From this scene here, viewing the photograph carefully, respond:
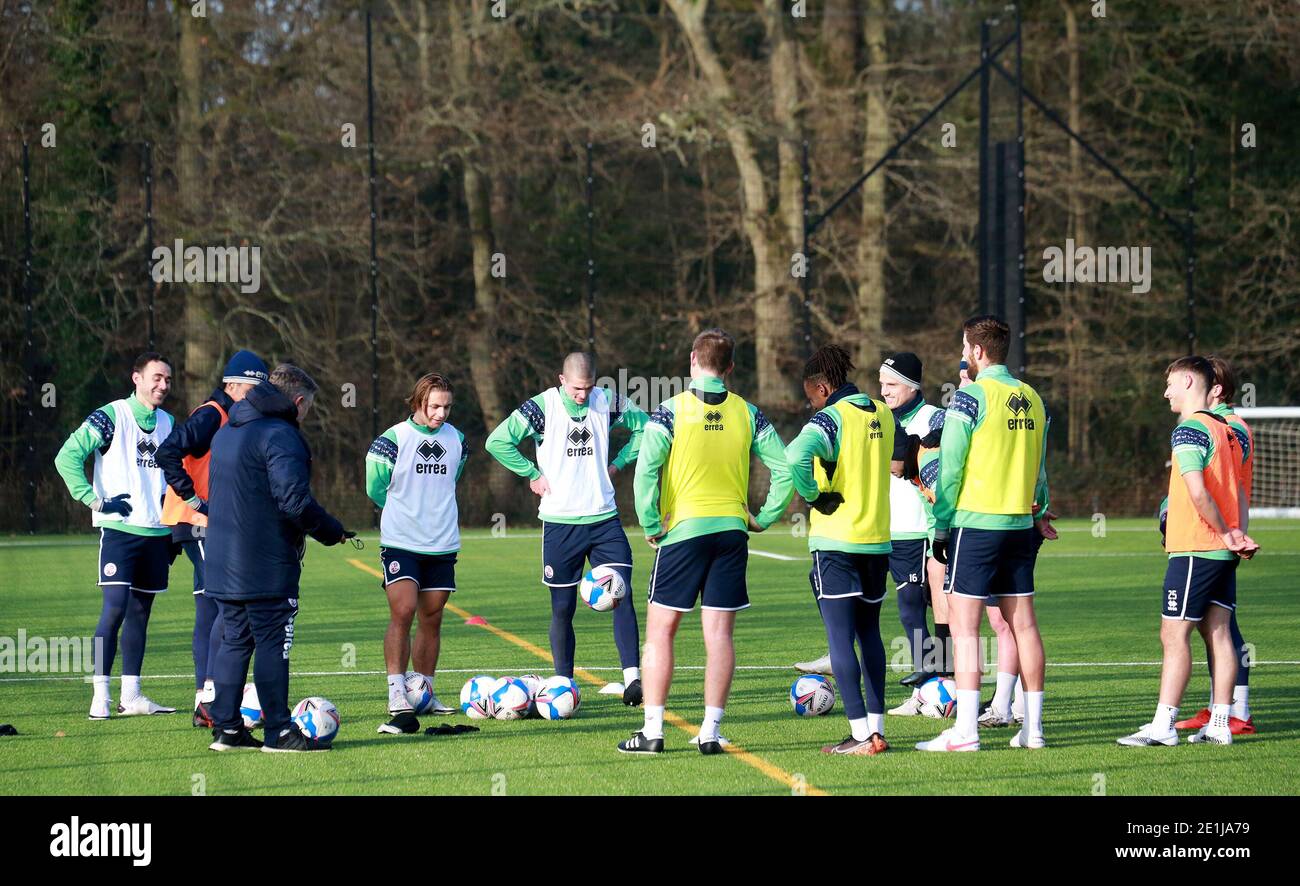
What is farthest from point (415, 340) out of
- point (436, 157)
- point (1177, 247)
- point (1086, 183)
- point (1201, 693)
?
point (1201, 693)

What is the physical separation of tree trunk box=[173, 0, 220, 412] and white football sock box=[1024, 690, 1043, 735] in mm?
23751

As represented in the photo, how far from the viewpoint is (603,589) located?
1009 cm

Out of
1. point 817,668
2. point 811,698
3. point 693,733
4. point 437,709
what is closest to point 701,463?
point 693,733

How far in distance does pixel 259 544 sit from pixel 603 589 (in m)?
2.38

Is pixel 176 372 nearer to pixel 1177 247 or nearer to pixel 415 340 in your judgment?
pixel 415 340

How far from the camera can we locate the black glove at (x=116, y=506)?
33.0 ft

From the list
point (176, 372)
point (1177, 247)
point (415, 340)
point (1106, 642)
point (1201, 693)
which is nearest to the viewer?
point (1201, 693)

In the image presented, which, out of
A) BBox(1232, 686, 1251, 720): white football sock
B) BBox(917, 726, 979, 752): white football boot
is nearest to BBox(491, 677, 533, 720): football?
BBox(917, 726, 979, 752): white football boot

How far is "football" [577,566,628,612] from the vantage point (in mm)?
10031

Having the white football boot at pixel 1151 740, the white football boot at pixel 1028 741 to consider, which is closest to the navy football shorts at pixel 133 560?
the white football boot at pixel 1028 741

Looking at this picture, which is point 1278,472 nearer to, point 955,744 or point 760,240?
point 760,240

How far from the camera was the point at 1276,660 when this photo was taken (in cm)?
1220

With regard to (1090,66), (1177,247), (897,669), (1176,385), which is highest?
(1090,66)

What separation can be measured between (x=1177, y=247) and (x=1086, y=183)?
3.16 meters
